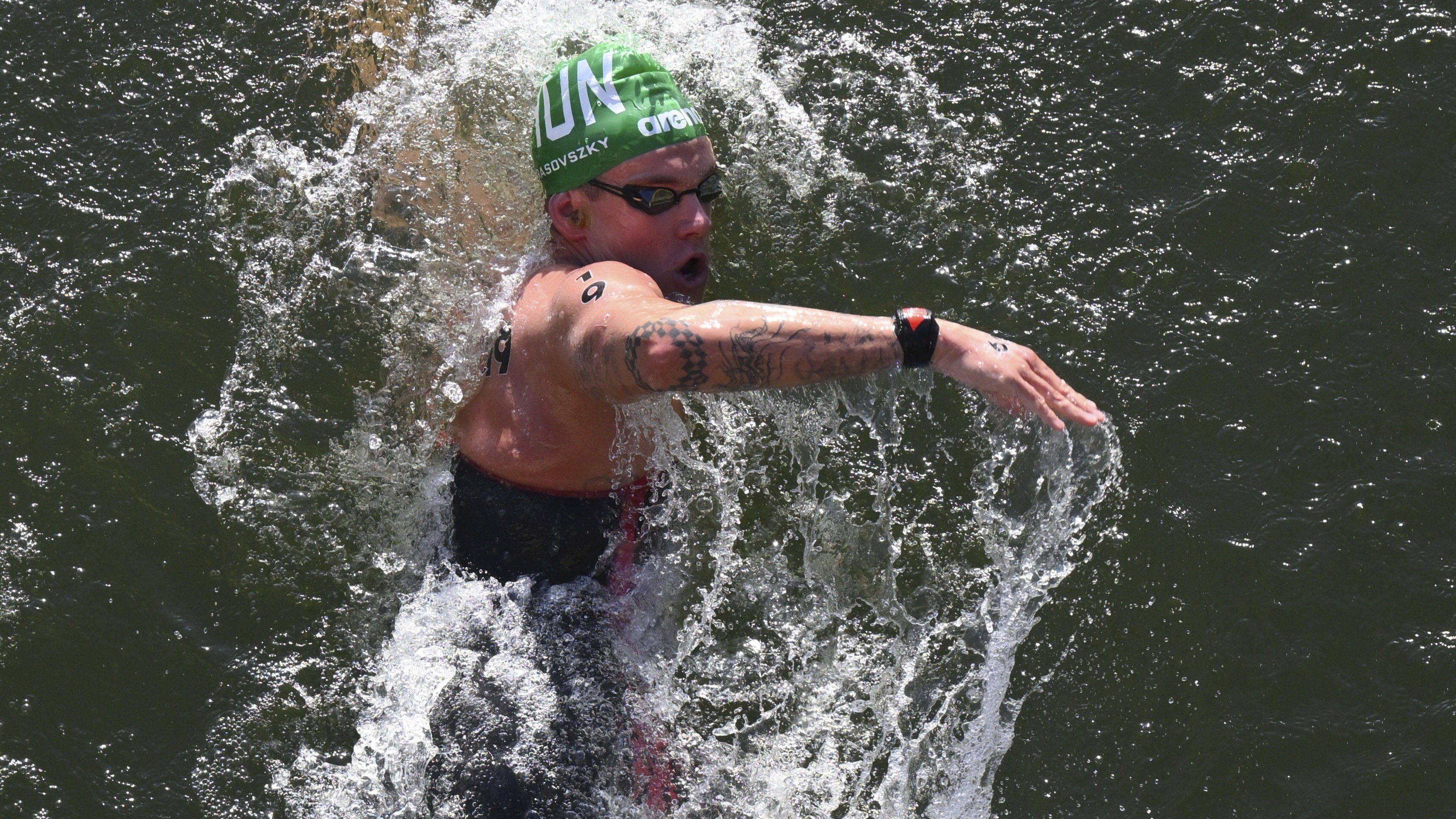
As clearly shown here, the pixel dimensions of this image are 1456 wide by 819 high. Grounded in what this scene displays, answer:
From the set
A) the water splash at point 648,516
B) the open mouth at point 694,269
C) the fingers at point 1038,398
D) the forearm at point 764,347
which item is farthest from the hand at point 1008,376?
the open mouth at point 694,269

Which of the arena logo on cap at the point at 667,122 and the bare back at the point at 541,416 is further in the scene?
the arena logo on cap at the point at 667,122

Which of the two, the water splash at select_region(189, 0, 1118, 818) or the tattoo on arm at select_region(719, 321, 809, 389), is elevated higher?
the tattoo on arm at select_region(719, 321, 809, 389)

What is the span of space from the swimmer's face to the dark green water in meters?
0.97

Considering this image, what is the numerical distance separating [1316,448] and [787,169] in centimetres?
221

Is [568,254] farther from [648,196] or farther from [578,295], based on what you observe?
[578,295]

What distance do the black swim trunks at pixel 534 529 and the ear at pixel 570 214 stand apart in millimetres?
811

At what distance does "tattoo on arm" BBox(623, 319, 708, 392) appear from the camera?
9.50 ft

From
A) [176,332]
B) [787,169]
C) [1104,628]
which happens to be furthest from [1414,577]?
[176,332]

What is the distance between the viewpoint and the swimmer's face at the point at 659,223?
3.78 meters

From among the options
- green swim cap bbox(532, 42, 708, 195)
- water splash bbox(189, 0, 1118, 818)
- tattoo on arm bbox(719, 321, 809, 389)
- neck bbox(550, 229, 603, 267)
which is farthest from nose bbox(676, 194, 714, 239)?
tattoo on arm bbox(719, 321, 809, 389)

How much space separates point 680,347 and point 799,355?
0.93 feet

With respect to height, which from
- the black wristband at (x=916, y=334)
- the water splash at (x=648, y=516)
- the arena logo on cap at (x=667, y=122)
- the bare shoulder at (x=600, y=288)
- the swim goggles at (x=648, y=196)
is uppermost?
the arena logo on cap at (x=667, y=122)

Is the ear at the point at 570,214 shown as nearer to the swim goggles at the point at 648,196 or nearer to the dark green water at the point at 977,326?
the swim goggles at the point at 648,196

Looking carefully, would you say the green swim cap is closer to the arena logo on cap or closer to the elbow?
the arena logo on cap
